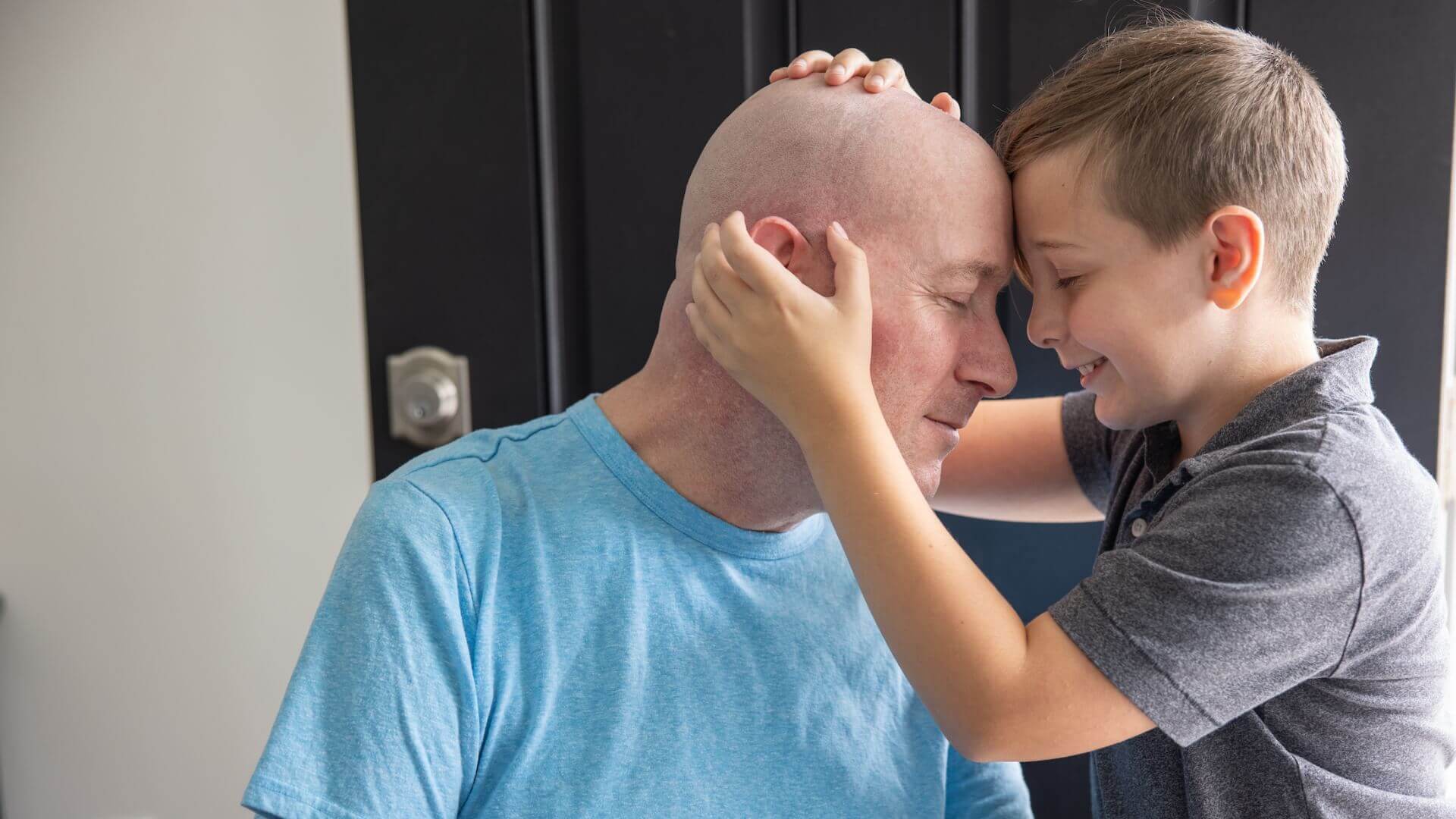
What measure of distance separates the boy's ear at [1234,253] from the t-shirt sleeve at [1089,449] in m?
0.34

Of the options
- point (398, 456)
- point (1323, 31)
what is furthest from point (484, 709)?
point (1323, 31)

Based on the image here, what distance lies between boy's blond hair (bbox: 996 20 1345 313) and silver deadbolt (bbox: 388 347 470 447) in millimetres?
911

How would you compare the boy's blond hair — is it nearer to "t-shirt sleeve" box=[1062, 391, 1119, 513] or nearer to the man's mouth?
the man's mouth

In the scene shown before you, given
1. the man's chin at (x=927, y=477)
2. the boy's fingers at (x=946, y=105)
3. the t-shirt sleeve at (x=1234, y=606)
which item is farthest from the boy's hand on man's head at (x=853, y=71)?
the t-shirt sleeve at (x=1234, y=606)

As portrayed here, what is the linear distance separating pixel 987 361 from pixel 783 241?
0.22 meters

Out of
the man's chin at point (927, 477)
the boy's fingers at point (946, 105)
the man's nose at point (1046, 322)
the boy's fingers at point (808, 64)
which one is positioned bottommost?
the man's chin at point (927, 477)

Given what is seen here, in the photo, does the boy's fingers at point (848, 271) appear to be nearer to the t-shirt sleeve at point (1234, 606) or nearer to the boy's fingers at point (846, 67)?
the boy's fingers at point (846, 67)

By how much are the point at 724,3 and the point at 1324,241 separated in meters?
0.81

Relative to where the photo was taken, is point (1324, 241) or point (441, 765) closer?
point (441, 765)

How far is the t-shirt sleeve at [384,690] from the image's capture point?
87 cm

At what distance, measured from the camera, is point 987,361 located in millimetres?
1062

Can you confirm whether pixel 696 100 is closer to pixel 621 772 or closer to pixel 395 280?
pixel 395 280

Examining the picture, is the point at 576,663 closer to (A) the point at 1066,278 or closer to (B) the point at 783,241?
(B) the point at 783,241

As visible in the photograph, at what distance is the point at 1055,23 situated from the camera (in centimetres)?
147
